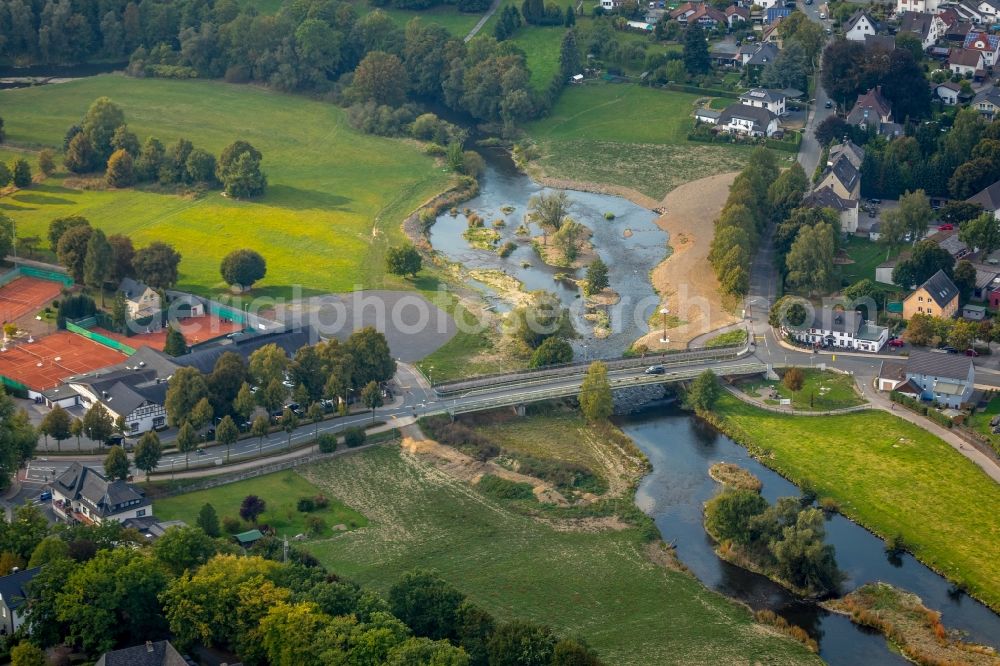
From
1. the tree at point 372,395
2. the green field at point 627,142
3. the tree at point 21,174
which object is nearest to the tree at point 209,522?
→ the tree at point 372,395

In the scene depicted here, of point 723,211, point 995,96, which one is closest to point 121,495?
point 723,211

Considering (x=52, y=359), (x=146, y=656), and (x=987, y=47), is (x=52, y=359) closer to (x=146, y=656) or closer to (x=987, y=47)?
(x=146, y=656)

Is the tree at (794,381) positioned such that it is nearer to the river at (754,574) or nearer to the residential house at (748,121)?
the river at (754,574)

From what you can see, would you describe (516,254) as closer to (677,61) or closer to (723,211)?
(723,211)

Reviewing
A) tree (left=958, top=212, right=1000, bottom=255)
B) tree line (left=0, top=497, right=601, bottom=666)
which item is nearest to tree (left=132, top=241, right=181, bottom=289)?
tree line (left=0, top=497, right=601, bottom=666)

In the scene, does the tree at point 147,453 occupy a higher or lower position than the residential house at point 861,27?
lower

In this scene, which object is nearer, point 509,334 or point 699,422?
point 699,422
